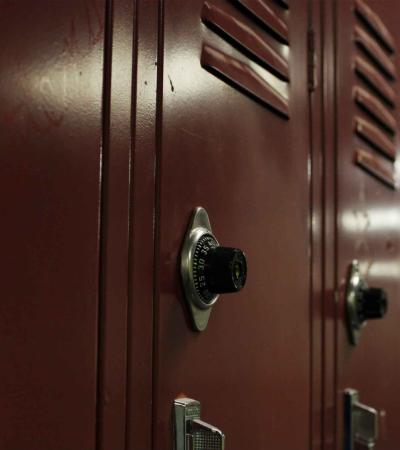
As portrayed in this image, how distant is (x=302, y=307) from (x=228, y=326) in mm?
280

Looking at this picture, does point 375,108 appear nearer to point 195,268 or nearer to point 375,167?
point 375,167

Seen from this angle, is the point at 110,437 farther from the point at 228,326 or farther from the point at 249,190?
the point at 249,190

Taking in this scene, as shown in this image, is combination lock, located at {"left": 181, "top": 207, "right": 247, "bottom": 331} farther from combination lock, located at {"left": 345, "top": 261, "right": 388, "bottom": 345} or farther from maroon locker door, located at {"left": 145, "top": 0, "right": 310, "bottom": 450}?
combination lock, located at {"left": 345, "top": 261, "right": 388, "bottom": 345}

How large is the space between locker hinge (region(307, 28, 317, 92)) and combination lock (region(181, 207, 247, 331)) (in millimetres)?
504

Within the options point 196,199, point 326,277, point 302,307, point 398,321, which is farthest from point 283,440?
point 398,321

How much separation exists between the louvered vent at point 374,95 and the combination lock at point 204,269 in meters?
0.71

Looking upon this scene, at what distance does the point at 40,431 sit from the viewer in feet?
1.95

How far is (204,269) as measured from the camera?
81cm

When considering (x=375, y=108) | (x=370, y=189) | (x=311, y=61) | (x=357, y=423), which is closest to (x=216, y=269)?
(x=311, y=61)

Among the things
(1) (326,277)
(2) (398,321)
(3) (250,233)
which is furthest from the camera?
(2) (398,321)

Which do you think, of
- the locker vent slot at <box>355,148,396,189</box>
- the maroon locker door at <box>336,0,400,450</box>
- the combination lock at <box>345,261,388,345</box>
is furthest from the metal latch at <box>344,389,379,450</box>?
the locker vent slot at <box>355,148,396,189</box>

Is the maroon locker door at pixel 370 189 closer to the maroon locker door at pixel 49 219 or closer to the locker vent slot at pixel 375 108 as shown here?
the locker vent slot at pixel 375 108

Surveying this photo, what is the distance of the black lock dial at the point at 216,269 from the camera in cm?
78

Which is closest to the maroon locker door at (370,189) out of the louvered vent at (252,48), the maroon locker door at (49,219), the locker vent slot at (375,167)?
the locker vent slot at (375,167)
